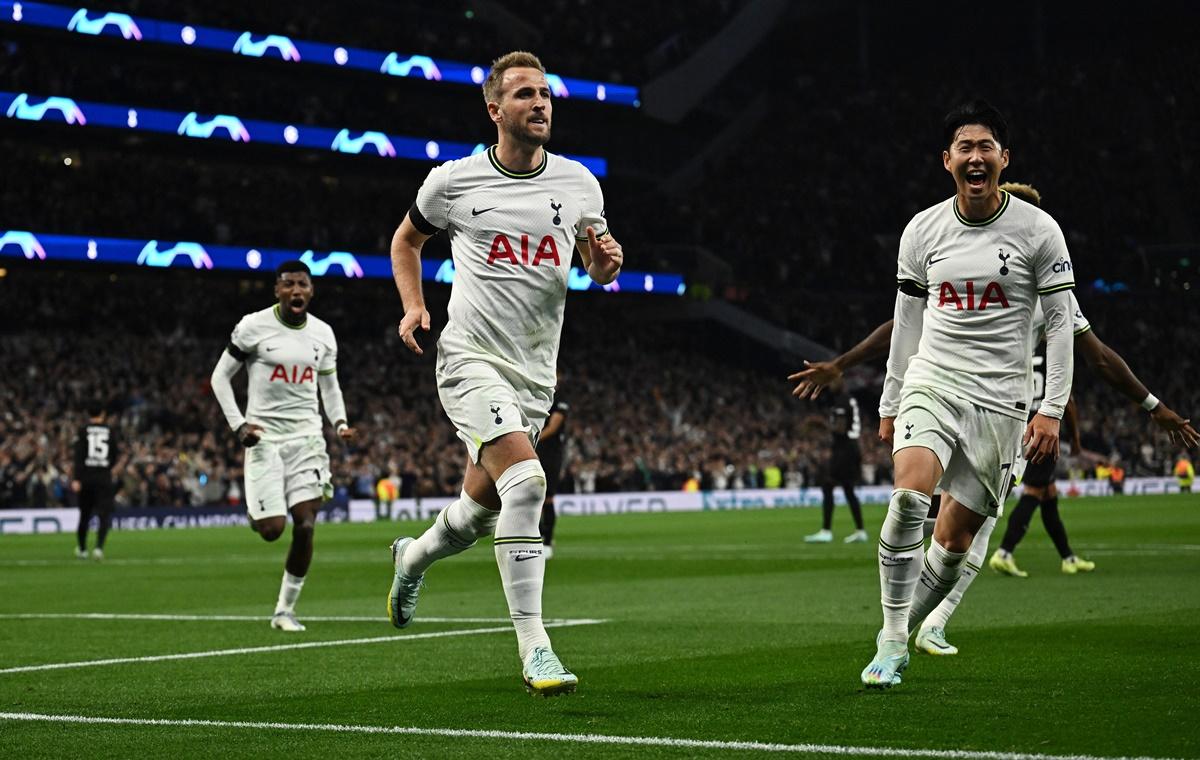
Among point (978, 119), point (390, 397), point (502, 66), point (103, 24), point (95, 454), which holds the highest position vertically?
point (103, 24)

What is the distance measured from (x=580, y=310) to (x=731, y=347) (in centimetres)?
609

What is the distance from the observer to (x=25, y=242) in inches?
1774

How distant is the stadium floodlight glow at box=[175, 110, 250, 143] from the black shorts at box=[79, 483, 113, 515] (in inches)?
1023

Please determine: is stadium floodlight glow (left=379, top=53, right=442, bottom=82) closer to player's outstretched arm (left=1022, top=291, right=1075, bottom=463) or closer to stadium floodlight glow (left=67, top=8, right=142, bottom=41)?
stadium floodlight glow (left=67, top=8, right=142, bottom=41)

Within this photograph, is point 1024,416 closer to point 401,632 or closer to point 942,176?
point 401,632

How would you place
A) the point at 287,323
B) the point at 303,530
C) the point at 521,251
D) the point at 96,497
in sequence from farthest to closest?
the point at 96,497 < the point at 287,323 < the point at 303,530 < the point at 521,251

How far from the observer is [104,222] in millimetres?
47688

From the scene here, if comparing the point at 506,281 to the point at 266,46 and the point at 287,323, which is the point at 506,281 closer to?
the point at 287,323

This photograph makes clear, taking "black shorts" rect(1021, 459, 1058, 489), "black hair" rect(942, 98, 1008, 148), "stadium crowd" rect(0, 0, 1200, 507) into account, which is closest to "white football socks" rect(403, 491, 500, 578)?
"black hair" rect(942, 98, 1008, 148)

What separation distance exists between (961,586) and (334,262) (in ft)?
139

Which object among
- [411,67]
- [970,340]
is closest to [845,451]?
[970,340]

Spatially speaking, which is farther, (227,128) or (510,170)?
Result: (227,128)

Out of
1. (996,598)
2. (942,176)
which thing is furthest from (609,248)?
(942,176)

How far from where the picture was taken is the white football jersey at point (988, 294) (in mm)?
7941
